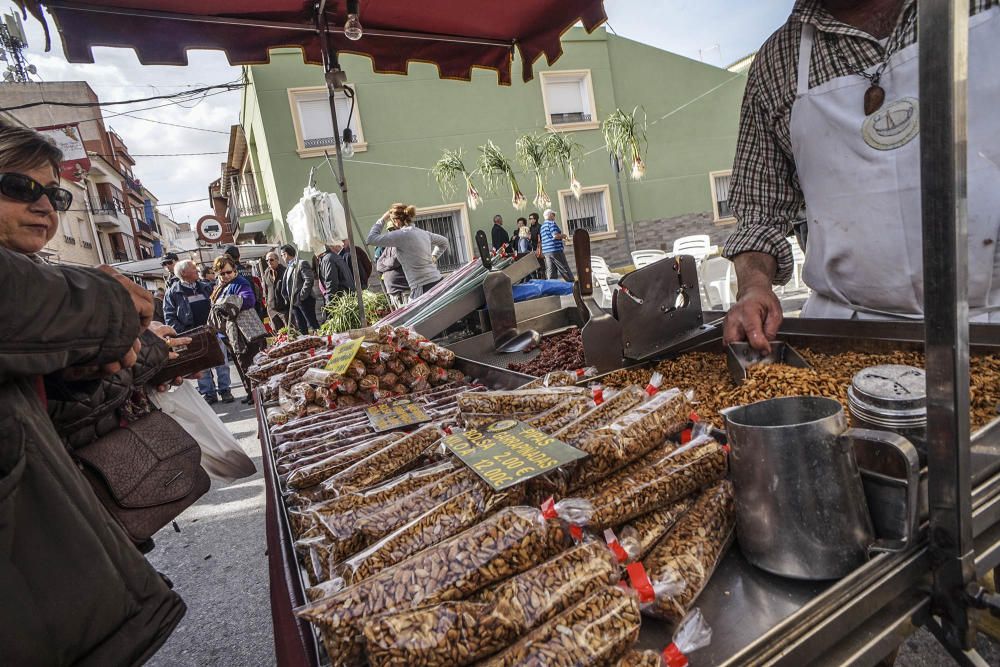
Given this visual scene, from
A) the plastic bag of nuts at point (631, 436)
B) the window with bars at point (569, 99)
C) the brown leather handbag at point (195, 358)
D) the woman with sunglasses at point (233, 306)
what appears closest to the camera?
the plastic bag of nuts at point (631, 436)

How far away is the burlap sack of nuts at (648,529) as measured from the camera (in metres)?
0.83

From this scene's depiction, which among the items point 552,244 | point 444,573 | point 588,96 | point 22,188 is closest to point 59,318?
point 22,188

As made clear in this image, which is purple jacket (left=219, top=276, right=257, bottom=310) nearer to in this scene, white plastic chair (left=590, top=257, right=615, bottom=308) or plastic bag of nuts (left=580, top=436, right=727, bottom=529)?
white plastic chair (left=590, top=257, right=615, bottom=308)

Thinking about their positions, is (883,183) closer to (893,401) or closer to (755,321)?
(755,321)

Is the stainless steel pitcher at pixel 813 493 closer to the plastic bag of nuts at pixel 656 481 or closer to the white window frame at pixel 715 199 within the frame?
the plastic bag of nuts at pixel 656 481

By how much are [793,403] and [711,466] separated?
7.1 inches

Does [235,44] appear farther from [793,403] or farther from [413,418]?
[793,403]

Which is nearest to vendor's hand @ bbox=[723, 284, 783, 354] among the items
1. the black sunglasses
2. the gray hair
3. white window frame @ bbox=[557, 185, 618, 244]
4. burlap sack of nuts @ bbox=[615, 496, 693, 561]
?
burlap sack of nuts @ bbox=[615, 496, 693, 561]

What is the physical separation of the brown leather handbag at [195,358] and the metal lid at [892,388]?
1973 millimetres

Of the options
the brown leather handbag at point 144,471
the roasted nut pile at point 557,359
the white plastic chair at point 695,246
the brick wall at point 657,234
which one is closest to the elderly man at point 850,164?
the roasted nut pile at point 557,359

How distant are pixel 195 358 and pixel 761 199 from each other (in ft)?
7.25

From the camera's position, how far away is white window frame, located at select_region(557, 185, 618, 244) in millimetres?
14562

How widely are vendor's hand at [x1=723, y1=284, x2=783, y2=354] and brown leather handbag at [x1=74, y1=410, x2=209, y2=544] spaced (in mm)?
1846

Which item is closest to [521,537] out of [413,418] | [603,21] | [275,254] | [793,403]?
[793,403]
